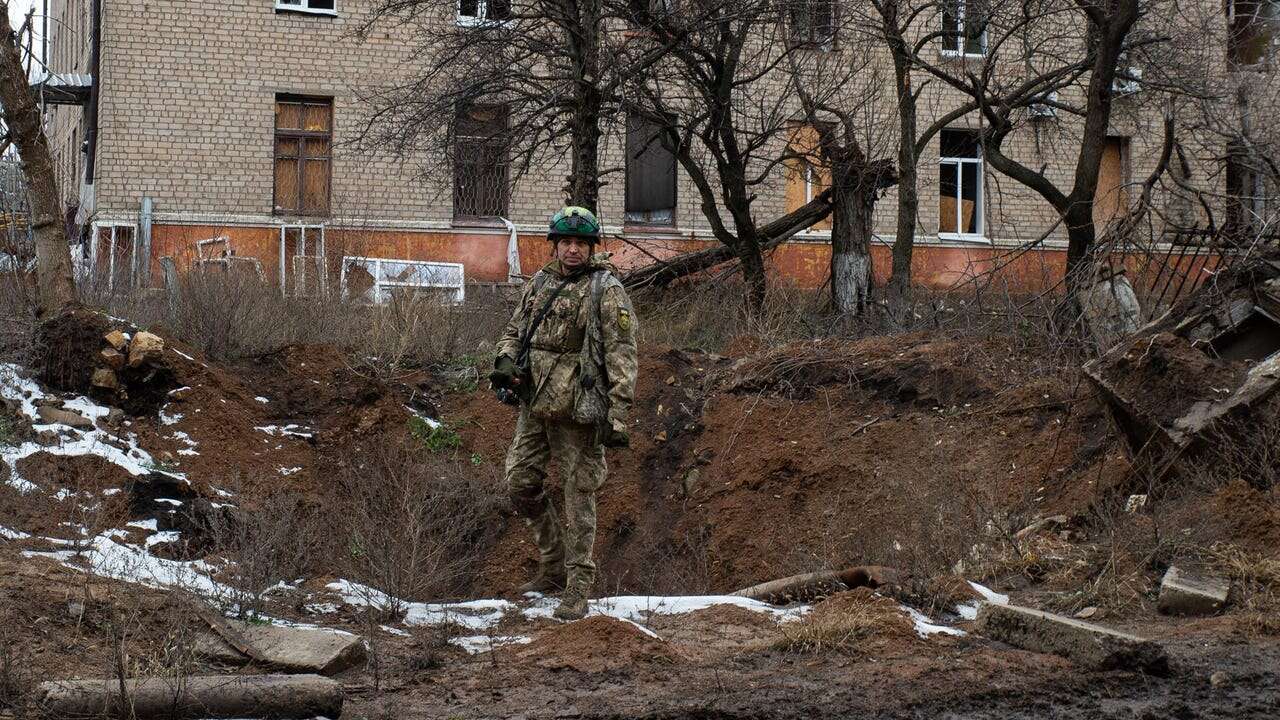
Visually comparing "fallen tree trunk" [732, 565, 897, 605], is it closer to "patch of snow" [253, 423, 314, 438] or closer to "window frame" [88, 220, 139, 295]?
"patch of snow" [253, 423, 314, 438]

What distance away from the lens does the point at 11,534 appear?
7.75 metres

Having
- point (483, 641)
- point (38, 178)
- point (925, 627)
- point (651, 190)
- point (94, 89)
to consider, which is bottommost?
point (483, 641)

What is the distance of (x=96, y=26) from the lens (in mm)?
21297

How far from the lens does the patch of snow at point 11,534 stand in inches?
302

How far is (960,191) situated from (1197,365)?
1700cm

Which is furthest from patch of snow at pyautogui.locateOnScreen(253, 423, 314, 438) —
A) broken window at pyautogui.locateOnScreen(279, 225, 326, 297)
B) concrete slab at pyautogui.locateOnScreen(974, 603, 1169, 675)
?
concrete slab at pyautogui.locateOnScreen(974, 603, 1169, 675)

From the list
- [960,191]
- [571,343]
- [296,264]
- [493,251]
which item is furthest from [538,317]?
[960,191]

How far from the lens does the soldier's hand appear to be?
→ 7.33m

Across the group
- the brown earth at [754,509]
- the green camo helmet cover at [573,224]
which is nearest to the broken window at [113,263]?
the brown earth at [754,509]

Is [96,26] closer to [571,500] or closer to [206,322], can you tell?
[206,322]

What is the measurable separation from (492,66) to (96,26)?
10.1 metres

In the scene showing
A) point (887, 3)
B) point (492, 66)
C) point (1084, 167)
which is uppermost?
point (887, 3)

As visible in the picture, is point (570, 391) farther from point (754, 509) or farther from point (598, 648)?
point (754, 509)

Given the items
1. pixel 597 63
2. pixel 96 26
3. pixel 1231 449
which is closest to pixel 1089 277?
pixel 1231 449
